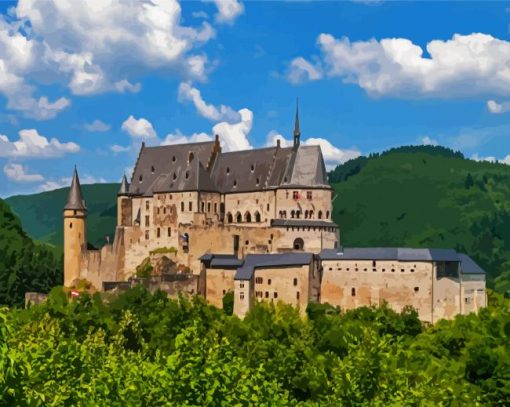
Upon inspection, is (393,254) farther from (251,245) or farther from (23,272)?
(23,272)

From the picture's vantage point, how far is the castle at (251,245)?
8412cm

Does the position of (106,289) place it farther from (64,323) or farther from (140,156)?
(140,156)

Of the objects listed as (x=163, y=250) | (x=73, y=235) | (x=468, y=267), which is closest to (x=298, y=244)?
(x=163, y=250)

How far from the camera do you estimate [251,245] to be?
310ft

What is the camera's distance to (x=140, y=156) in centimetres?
11369

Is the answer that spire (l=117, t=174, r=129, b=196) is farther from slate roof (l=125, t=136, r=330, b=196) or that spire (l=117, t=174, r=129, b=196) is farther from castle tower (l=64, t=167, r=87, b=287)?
castle tower (l=64, t=167, r=87, b=287)

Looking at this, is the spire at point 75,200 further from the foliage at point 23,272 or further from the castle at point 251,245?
the foliage at point 23,272

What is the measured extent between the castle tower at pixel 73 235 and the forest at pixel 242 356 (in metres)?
3.97

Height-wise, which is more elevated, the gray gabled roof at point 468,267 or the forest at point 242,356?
the gray gabled roof at point 468,267

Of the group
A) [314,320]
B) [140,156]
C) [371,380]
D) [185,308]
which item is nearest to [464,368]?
[371,380]

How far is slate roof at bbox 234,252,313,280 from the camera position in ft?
281

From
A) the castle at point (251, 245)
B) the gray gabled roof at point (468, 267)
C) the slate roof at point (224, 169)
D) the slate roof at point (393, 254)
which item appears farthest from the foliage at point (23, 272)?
the gray gabled roof at point (468, 267)

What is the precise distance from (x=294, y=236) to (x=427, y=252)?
1647 centimetres

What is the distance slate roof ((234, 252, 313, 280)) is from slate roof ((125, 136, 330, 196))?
1362cm
